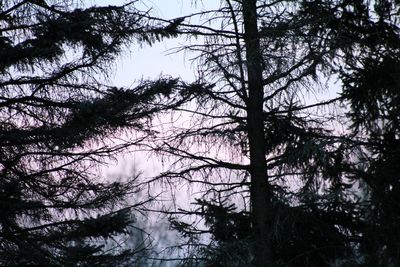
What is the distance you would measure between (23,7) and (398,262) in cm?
644

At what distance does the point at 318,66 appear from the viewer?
30.7 ft

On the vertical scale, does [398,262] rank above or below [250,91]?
below

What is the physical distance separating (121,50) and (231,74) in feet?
5.92

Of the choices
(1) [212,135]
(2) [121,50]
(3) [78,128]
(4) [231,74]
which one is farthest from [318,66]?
(3) [78,128]

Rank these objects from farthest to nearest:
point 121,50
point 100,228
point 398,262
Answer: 1. point 121,50
2. point 100,228
3. point 398,262

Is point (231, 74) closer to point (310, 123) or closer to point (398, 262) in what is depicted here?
point (310, 123)

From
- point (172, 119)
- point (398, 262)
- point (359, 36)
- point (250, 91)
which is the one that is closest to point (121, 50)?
point (172, 119)

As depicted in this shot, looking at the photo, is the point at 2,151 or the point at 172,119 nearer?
the point at 2,151

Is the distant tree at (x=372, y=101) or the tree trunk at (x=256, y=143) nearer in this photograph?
the distant tree at (x=372, y=101)

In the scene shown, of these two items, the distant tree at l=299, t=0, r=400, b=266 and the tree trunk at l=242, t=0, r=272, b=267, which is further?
the tree trunk at l=242, t=0, r=272, b=267

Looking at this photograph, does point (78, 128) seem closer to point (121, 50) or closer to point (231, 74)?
point (121, 50)

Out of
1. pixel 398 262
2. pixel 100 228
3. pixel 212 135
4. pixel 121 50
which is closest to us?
pixel 398 262

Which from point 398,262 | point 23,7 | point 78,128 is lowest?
point 398,262

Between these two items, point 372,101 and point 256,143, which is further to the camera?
point 256,143
